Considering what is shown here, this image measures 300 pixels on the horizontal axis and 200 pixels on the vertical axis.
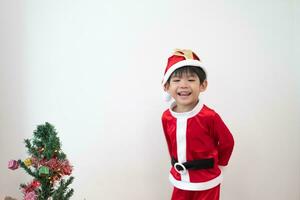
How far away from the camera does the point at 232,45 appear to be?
140 cm

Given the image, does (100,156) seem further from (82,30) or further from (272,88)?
(272,88)

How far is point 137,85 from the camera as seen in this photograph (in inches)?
51.1

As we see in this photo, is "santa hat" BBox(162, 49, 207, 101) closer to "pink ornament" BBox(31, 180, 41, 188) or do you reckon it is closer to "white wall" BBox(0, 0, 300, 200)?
"white wall" BBox(0, 0, 300, 200)

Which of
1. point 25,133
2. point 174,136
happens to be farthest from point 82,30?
point 174,136

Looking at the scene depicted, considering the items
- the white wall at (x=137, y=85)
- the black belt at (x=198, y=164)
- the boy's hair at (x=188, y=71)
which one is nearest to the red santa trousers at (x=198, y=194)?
the black belt at (x=198, y=164)

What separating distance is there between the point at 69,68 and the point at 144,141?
0.51 metres

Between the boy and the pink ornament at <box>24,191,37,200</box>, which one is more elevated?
the boy

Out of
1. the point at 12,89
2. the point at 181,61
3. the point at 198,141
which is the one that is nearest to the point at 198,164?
the point at 198,141

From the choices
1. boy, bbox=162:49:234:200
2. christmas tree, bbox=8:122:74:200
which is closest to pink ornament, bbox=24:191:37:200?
christmas tree, bbox=8:122:74:200

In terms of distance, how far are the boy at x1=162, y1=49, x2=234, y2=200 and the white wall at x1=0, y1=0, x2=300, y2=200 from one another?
0.98ft

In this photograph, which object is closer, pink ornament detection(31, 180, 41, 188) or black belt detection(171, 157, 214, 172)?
pink ornament detection(31, 180, 41, 188)

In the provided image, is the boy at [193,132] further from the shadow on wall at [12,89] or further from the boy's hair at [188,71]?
the shadow on wall at [12,89]

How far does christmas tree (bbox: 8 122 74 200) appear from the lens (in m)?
0.84

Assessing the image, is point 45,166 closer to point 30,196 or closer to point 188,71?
point 30,196
